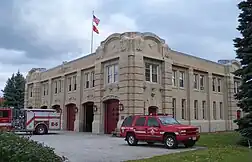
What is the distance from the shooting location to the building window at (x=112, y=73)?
91.2 feet

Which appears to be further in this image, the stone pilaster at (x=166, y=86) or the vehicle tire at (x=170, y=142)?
the stone pilaster at (x=166, y=86)

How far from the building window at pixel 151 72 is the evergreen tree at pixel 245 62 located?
9.06 metres

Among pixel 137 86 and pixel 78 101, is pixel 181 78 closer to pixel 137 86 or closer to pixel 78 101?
pixel 137 86

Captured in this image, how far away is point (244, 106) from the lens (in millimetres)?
18812

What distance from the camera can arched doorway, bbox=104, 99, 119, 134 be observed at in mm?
27688

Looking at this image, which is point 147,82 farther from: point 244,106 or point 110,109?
point 244,106

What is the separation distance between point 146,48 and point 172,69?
180 inches

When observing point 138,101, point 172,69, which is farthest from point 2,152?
point 172,69

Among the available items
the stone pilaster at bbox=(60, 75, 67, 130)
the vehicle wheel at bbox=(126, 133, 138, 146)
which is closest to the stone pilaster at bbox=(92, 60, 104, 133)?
the stone pilaster at bbox=(60, 75, 67, 130)

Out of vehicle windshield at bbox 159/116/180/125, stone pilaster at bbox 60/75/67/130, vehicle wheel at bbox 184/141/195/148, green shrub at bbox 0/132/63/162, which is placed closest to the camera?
green shrub at bbox 0/132/63/162

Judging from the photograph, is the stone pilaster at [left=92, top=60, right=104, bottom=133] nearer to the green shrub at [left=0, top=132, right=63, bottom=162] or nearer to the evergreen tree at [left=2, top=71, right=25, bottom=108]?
the green shrub at [left=0, top=132, right=63, bottom=162]

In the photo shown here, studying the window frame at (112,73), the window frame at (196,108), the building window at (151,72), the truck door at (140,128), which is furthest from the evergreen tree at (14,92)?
the truck door at (140,128)

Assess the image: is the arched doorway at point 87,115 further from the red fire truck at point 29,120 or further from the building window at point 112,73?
the building window at point 112,73

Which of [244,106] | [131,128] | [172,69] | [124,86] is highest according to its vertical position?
[172,69]
